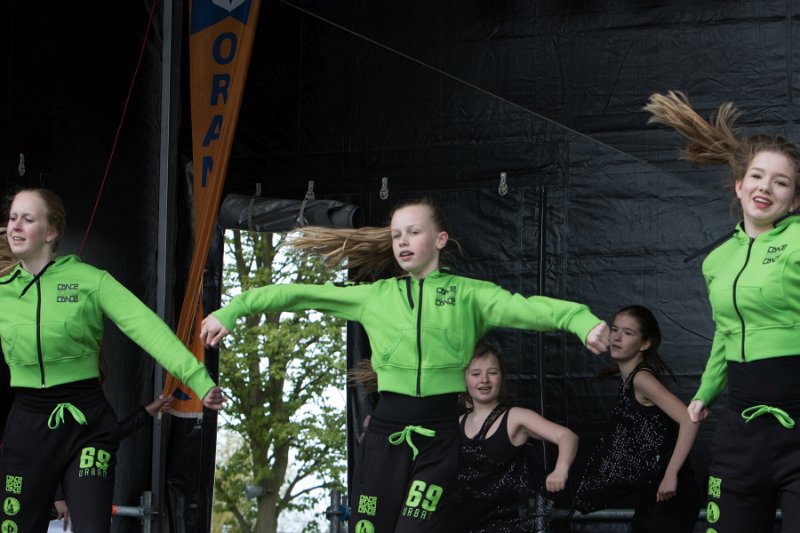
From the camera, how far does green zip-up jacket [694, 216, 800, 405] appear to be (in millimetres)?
3709

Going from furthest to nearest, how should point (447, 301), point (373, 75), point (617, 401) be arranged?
point (373, 75) < point (617, 401) < point (447, 301)

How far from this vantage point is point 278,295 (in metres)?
4.32

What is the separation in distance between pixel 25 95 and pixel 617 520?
380 cm

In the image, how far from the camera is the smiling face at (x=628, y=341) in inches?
207

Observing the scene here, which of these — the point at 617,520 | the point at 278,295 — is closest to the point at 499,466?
the point at 617,520

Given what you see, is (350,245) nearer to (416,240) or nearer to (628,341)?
(416,240)

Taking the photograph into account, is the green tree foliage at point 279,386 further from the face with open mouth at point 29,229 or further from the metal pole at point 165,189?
the face with open mouth at point 29,229

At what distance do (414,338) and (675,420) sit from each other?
144 centimetres

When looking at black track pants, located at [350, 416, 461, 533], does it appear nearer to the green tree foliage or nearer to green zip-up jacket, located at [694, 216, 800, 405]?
green zip-up jacket, located at [694, 216, 800, 405]

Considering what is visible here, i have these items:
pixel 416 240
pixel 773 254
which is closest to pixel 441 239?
pixel 416 240

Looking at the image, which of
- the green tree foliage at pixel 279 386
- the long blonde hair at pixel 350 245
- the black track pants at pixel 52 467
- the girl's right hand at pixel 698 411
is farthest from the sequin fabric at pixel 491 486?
the green tree foliage at pixel 279 386

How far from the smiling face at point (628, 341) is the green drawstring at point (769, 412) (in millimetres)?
1534

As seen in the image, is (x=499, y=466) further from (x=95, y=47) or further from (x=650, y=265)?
(x=95, y=47)

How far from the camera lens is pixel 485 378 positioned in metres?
5.41
